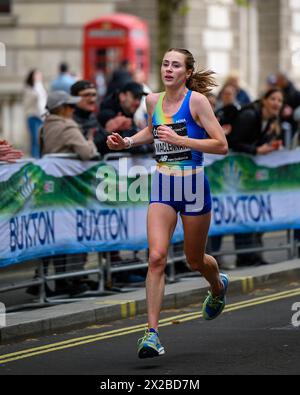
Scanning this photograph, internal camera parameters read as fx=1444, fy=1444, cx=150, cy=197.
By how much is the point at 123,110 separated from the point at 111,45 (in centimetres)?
1678

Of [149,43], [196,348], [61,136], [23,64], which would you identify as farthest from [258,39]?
[196,348]

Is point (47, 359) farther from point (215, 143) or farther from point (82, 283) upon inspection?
point (82, 283)

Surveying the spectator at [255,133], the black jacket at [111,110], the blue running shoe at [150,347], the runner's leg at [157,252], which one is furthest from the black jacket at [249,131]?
the blue running shoe at [150,347]

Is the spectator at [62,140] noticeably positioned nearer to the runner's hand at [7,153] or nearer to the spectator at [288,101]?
the runner's hand at [7,153]

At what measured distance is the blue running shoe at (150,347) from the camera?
9773 millimetres

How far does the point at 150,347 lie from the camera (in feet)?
32.1

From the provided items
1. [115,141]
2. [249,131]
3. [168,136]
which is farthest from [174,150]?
[249,131]

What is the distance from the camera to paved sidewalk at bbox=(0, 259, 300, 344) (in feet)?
38.0

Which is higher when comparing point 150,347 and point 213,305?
point 213,305

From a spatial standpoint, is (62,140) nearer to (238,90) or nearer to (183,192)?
(183,192)

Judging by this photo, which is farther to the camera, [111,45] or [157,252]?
[111,45]

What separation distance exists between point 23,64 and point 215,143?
22.8 metres

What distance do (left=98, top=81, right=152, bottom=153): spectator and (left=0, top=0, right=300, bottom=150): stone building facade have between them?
48.5 feet

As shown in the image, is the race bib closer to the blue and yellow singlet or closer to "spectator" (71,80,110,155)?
the blue and yellow singlet
